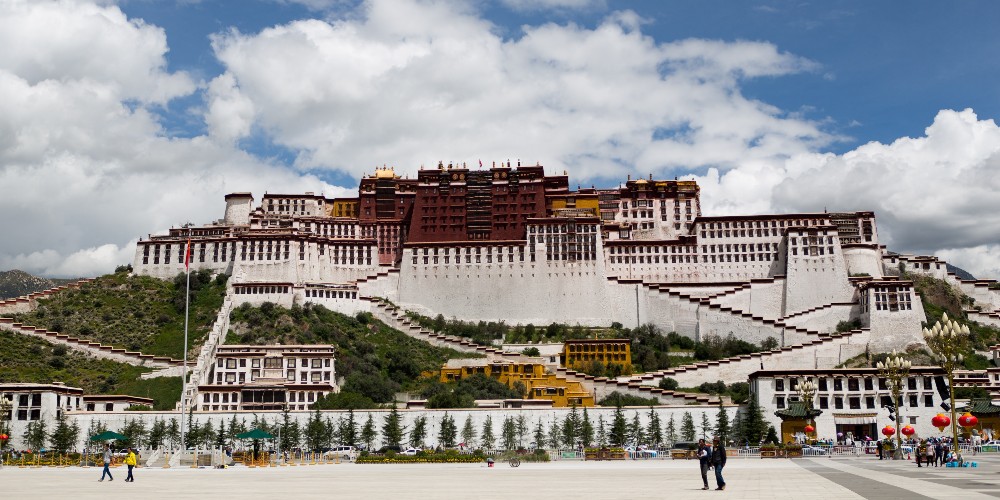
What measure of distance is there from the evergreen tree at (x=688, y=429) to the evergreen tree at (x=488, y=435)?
45.9 ft

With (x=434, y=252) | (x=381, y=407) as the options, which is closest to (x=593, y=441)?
(x=381, y=407)

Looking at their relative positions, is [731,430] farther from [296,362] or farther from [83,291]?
[83,291]

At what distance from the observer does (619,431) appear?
222 feet

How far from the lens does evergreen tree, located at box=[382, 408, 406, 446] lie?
68.6m

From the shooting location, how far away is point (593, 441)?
6994 centimetres

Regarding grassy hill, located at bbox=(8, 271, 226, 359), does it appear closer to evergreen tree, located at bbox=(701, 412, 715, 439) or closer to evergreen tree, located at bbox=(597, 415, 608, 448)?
evergreen tree, located at bbox=(597, 415, 608, 448)

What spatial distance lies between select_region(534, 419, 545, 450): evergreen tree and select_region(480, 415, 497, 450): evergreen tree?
3200 millimetres

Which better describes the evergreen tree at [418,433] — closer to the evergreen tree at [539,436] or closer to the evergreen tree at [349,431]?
the evergreen tree at [349,431]

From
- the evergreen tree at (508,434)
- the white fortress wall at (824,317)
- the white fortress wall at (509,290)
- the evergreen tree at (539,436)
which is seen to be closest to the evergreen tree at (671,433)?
the evergreen tree at (539,436)

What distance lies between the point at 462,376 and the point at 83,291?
46.7 meters

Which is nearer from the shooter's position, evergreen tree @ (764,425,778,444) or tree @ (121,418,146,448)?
evergreen tree @ (764,425,778,444)

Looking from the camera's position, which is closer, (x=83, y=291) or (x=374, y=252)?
(x=83, y=291)

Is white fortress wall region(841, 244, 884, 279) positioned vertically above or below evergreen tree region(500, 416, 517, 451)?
above

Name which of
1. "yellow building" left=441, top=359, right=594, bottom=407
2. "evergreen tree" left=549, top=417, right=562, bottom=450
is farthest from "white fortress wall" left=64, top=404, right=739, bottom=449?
"yellow building" left=441, top=359, right=594, bottom=407
